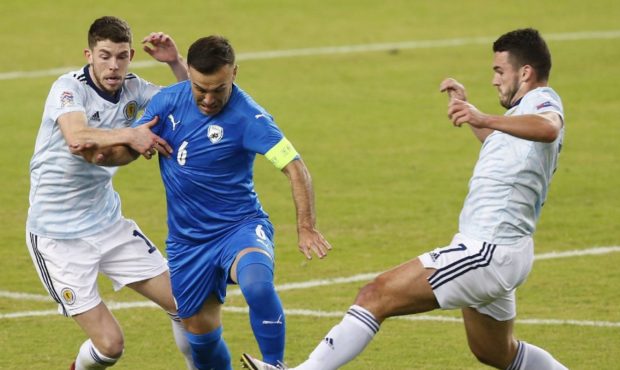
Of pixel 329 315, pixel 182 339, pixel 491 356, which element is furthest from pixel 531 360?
pixel 329 315

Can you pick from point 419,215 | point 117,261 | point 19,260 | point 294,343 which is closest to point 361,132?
point 419,215

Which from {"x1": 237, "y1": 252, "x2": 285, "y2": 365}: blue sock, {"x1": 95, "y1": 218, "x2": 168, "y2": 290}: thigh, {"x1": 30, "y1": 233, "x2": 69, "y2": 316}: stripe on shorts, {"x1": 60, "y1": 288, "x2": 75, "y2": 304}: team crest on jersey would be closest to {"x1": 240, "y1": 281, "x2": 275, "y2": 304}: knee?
{"x1": 237, "y1": 252, "x2": 285, "y2": 365}: blue sock

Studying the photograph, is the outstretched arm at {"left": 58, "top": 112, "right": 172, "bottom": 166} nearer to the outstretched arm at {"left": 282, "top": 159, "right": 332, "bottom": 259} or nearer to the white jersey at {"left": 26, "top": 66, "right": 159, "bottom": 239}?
the white jersey at {"left": 26, "top": 66, "right": 159, "bottom": 239}

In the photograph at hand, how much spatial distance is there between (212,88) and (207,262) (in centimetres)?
118

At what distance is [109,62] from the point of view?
9.73 meters

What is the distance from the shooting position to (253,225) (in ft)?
31.1

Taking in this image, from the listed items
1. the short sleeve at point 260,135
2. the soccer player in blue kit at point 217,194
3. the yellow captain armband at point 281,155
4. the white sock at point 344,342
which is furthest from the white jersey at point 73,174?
the white sock at point 344,342

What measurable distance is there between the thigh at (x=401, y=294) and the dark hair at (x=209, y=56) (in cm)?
173

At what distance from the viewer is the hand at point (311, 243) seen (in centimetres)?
880

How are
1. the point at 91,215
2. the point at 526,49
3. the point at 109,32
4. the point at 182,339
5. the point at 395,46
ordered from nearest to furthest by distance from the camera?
1. the point at 526,49
2. the point at 109,32
3. the point at 91,215
4. the point at 182,339
5. the point at 395,46

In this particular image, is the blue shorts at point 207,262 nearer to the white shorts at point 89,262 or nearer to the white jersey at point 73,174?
the white shorts at point 89,262

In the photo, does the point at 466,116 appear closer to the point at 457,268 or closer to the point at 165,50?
the point at 457,268

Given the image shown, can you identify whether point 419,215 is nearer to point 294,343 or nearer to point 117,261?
point 294,343

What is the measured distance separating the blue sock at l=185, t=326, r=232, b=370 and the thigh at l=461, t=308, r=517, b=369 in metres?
1.72
